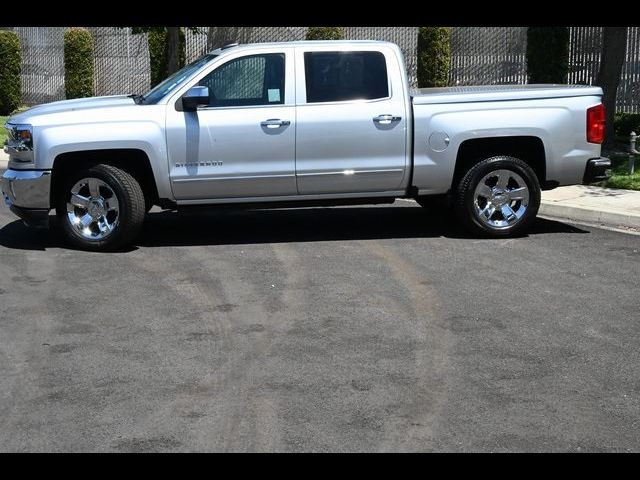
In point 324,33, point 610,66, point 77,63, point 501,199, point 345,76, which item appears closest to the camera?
point 345,76

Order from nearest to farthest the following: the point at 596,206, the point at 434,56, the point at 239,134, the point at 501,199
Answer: the point at 239,134 → the point at 501,199 → the point at 596,206 → the point at 434,56

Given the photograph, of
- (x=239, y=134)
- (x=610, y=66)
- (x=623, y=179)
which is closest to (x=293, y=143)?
(x=239, y=134)

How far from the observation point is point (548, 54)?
21.2 m

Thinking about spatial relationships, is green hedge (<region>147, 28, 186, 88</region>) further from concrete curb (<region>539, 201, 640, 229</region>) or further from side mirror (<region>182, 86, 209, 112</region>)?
side mirror (<region>182, 86, 209, 112</region>)

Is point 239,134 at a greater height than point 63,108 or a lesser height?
lesser

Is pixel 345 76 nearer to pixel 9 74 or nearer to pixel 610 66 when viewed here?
pixel 610 66

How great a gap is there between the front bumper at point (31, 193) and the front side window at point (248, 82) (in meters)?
1.74

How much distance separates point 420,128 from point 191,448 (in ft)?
18.8

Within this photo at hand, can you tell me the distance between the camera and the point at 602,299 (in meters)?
8.48

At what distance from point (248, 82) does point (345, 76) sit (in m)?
0.95

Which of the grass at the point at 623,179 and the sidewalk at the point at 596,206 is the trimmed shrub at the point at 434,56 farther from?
the sidewalk at the point at 596,206
